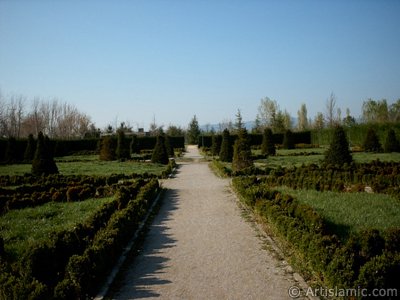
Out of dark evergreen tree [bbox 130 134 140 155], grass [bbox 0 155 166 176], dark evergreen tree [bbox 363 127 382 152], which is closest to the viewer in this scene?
grass [bbox 0 155 166 176]

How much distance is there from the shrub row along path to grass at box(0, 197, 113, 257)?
2474 mm

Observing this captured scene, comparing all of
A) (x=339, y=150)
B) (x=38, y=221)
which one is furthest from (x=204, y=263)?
(x=339, y=150)

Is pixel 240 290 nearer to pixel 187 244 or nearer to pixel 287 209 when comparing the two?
pixel 187 244

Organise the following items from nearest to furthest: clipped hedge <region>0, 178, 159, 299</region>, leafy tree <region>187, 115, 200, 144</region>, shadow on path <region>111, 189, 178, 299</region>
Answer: clipped hedge <region>0, 178, 159, 299</region>, shadow on path <region>111, 189, 178, 299</region>, leafy tree <region>187, 115, 200, 144</region>

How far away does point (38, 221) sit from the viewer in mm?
10391

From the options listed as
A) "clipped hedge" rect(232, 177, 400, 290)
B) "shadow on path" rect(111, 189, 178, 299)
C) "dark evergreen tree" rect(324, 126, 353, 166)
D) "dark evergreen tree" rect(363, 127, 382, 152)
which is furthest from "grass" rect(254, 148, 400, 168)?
"shadow on path" rect(111, 189, 178, 299)

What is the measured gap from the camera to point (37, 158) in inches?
819

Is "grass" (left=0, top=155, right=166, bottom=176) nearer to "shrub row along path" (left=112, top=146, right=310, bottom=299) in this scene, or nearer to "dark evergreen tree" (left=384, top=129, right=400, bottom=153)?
"shrub row along path" (left=112, top=146, right=310, bottom=299)

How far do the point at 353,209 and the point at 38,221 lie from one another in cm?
944

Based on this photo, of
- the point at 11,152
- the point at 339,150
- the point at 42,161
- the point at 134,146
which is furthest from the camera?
the point at 134,146

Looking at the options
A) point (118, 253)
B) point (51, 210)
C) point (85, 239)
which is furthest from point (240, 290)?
point (51, 210)

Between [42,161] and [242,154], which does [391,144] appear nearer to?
[242,154]

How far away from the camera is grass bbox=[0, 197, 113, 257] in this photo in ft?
27.4

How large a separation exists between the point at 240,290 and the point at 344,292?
162 cm
